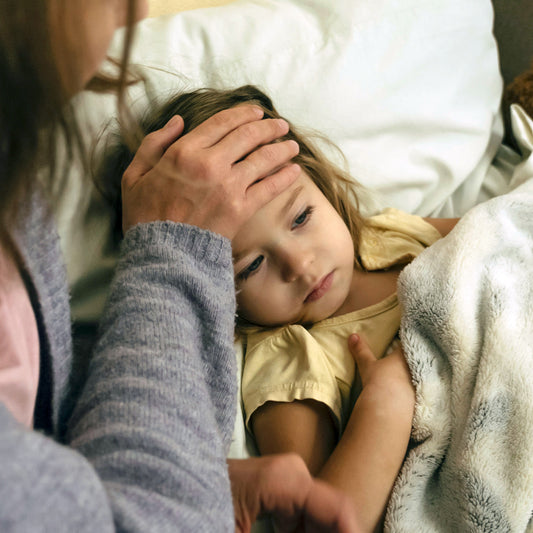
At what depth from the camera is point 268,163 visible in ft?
2.58

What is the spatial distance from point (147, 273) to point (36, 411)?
193mm

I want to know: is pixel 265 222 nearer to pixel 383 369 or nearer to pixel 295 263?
pixel 295 263

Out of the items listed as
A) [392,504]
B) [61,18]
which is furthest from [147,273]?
[392,504]

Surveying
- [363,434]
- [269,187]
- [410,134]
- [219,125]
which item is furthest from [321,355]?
[410,134]

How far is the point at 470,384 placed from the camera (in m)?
0.73

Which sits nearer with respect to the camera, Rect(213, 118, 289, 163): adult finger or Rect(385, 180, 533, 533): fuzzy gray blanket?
Rect(385, 180, 533, 533): fuzzy gray blanket

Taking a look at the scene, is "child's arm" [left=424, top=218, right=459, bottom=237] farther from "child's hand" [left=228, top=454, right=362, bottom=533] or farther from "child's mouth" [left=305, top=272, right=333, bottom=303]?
"child's hand" [left=228, top=454, right=362, bottom=533]

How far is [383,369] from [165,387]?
0.35 meters

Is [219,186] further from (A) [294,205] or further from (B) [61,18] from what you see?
(B) [61,18]

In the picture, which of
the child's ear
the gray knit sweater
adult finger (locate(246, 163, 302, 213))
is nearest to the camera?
the gray knit sweater

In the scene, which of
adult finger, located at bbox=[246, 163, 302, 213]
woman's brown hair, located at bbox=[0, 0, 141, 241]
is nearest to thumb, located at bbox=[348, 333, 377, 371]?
adult finger, located at bbox=[246, 163, 302, 213]

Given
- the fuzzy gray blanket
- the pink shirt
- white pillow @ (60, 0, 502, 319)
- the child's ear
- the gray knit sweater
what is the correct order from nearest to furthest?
the gray knit sweater
the pink shirt
the fuzzy gray blanket
white pillow @ (60, 0, 502, 319)
the child's ear

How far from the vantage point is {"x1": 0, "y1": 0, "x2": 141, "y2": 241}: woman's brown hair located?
393 mm

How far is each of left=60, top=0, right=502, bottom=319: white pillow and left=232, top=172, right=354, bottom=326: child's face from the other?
0.20 metres
